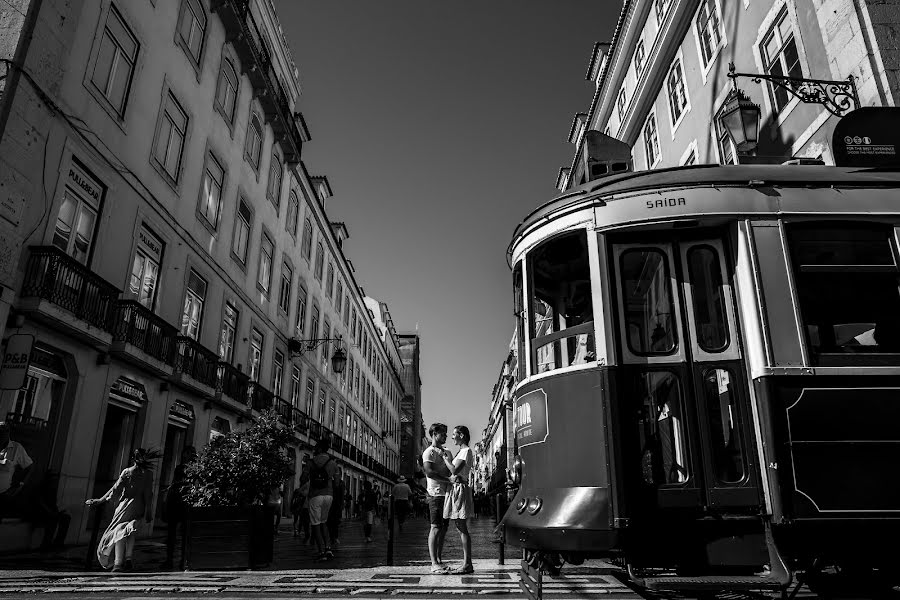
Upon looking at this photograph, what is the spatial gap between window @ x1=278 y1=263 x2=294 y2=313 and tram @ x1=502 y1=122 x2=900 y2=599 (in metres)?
18.3

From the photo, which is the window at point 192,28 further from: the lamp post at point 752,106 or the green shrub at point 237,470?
the lamp post at point 752,106

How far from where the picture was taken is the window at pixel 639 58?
670 inches

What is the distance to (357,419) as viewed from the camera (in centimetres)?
3700

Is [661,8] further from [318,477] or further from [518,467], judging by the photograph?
[518,467]

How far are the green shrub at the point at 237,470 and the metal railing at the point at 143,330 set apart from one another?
4.66 metres

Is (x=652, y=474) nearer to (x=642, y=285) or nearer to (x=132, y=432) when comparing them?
(x=642, y=285)

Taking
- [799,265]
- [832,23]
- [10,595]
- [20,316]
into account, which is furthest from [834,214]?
[20,316]

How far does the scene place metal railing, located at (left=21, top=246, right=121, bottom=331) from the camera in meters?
8.60

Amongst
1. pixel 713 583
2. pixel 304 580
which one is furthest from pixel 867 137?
pixel 304 580

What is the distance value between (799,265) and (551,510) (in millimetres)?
2511

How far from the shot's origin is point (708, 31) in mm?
13172

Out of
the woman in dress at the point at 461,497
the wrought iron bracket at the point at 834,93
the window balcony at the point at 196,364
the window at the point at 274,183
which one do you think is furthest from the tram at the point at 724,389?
the window at the point at 274,183

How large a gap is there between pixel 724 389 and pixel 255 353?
1695cm

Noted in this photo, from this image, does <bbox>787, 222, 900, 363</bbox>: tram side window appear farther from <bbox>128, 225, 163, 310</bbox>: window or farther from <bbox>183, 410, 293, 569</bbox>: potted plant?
<bbox>128, 225, 163, 310</bbox>: window
